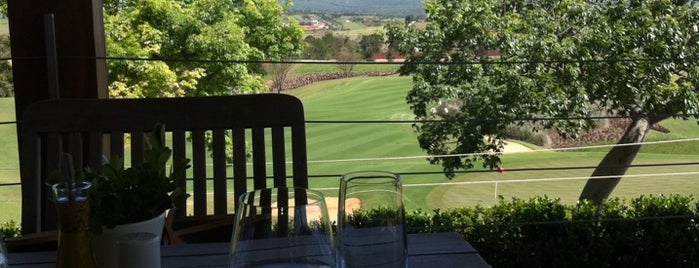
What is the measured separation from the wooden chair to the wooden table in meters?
0.27

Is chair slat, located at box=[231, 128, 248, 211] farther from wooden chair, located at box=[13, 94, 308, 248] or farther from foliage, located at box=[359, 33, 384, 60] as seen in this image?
foliage, located at box=[359, 33, 384, 60]

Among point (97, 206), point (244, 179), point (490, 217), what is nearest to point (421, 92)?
point (490, 217)

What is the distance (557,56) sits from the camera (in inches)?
268

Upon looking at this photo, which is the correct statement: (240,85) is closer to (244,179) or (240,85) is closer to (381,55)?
(381,55)

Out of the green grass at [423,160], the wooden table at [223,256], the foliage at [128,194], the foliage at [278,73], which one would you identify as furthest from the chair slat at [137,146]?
the green grass at [423,160]

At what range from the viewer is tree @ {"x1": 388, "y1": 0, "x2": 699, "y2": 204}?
6895 mm

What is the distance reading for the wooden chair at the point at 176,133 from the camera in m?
1.30

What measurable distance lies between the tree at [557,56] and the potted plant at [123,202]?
6.02m

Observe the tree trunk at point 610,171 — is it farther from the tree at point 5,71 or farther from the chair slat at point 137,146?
the chair slat at point 137,146

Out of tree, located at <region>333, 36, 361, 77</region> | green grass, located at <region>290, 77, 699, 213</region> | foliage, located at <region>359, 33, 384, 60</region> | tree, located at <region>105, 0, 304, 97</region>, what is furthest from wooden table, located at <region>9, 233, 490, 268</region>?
green grass, located at <region>290, 77, 699, 213</region>

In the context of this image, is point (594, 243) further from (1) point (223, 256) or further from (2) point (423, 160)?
(2) point (423, 160)

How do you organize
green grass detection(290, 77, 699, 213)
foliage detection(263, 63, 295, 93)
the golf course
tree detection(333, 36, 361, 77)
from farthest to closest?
green grass detection(290, 77, 699, 213)
the golf course
foliage detection(263, 63, 295, 93)
tree detection(333, 36, 361, 77)

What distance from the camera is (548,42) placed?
22.6 feet

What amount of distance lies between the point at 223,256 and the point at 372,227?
0.40 metres
